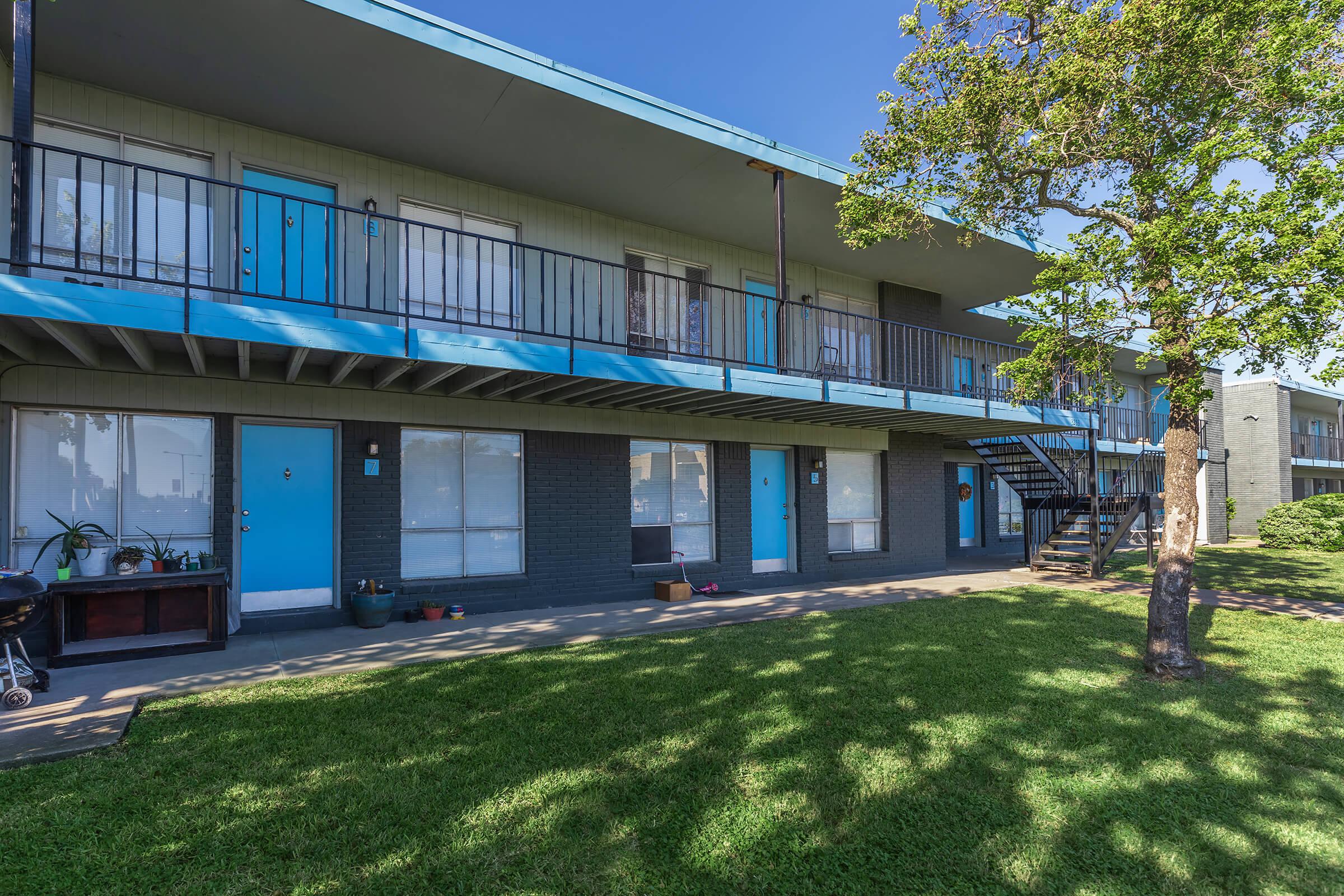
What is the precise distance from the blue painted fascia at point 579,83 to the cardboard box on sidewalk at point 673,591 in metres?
5.83

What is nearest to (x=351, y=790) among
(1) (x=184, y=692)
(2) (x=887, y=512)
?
(1) (x=184, y=692)

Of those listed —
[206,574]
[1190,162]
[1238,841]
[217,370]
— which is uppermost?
[1190,162]

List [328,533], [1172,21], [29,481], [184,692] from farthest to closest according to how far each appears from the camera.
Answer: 1. [328,533]
2. [29,481]
3. [1172,21]
4. [184,692]

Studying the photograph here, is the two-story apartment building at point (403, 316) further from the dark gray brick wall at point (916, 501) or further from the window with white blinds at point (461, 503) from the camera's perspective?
the dark gray brick wall at point (916, 501)

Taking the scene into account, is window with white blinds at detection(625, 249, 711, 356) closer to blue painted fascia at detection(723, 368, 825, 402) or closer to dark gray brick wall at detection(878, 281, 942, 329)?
blue painted fascia at detection(723, 368, 825, 402)

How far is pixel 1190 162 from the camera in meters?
5.41

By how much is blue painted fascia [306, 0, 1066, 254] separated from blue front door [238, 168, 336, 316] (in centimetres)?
216

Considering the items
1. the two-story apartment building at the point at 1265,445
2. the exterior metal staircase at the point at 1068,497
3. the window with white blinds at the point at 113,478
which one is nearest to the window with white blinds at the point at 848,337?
the exterior metal staircase at the point at 1068,497

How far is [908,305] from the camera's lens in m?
13.6

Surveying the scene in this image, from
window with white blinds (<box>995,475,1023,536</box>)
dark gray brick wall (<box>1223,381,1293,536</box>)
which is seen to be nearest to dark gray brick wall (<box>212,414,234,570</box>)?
window with white blinds (<box>995,475,1023,536</box>)

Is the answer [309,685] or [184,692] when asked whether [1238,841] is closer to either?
[309,685]

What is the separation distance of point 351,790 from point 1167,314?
6.91m

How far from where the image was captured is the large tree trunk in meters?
5.86

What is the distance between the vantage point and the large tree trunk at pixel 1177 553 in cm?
586
